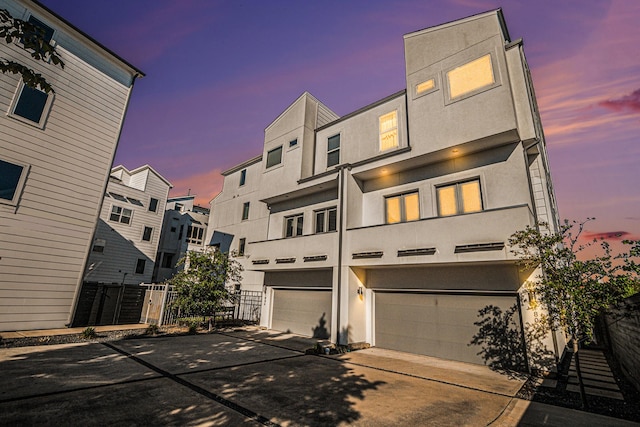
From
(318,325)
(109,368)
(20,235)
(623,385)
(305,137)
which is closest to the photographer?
(109,368)

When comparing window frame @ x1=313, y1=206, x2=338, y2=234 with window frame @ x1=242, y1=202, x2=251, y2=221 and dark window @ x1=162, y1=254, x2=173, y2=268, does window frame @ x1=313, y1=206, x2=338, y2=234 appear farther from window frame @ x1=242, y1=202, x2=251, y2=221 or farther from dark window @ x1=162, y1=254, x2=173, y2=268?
dark window @ x1=162, y1=254, x2=173, y2=268

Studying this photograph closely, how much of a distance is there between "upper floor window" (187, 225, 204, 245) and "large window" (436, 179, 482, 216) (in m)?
30.8

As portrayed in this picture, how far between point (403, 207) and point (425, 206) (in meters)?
1.06

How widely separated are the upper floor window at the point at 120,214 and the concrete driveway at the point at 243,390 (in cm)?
1902

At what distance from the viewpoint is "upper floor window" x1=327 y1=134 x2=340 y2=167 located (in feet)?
52.4

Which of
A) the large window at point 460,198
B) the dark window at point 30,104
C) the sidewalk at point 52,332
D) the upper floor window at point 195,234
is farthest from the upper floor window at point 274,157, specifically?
the upper floor window at point 195,234

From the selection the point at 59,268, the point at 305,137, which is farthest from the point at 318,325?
the point at 59,268

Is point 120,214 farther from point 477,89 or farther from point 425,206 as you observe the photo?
point 477,89

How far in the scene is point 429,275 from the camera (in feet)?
37.6

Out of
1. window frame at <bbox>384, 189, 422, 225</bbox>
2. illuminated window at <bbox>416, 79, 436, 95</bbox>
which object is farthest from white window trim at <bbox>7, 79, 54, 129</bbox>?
illuminated window at <bbox>416, 79, 436, 95</bbox>

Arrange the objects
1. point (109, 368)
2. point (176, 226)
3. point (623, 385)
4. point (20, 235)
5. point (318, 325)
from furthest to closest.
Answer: point (176, 226) → point (318, 325) → point (20, 235) → point (623, 385) → point (109, 368)

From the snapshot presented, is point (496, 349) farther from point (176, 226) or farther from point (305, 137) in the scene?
point (176, 226)

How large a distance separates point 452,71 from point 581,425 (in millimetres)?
11997

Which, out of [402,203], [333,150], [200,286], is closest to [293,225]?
[333,150]
